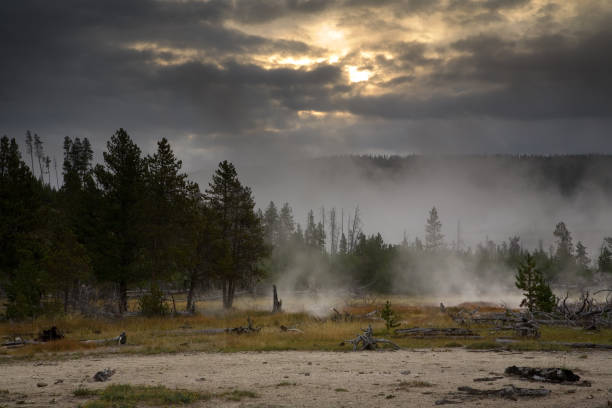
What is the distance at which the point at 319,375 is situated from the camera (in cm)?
1439

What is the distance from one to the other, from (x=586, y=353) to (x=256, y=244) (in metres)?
30.9

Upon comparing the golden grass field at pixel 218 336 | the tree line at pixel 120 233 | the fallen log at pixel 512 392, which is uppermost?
the tree line at pixel 120 233

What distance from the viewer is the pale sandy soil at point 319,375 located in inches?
432

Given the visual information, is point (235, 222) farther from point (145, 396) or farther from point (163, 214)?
point (145, 396)

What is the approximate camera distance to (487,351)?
762 inches

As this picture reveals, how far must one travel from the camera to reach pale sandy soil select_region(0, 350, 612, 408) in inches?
432

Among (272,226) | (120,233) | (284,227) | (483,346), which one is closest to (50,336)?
(120,233)

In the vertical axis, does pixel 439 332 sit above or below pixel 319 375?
below

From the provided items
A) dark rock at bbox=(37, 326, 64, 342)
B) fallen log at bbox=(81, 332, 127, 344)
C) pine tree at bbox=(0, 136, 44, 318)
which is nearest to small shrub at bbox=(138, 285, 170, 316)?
pine tree at bbox=(0, 136, 44, 318)

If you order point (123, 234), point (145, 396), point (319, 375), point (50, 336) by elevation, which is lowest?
point (50, 336)

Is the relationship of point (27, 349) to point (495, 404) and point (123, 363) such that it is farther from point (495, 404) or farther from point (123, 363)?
point (495, 404)

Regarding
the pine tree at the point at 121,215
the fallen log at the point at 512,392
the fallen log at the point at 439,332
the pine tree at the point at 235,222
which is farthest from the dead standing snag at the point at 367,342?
the pine tree at the point at 235,222

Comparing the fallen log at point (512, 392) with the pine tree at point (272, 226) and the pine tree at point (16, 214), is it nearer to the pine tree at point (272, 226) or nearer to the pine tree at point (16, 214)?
the pine tree at point (16, 214)

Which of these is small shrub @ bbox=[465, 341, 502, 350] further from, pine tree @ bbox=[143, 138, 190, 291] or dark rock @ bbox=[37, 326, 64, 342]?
pine tree @ bbox=[143, 138, 190, 291]
